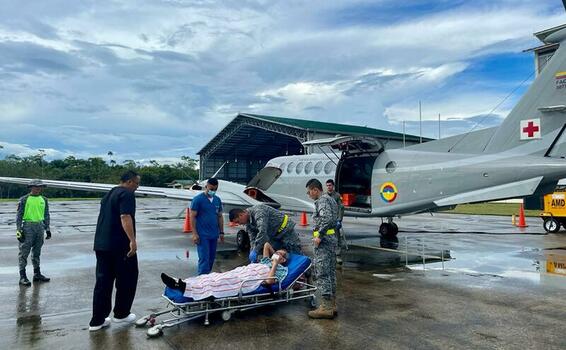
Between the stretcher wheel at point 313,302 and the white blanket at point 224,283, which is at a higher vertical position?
the white blanket at point 224,283

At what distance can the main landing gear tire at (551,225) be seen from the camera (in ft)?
54.2

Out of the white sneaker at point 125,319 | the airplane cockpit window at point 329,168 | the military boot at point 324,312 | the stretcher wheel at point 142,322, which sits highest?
the airplane cockpit window at point 329,168

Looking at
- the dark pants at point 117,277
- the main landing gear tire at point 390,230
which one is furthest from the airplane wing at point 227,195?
the dark pants at point 117,277

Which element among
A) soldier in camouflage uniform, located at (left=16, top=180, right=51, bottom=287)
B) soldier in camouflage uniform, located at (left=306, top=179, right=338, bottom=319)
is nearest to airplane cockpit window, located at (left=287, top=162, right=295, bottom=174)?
soldier in camouflage uniform, located at (left=16, top=180, right=51, bottom=287)

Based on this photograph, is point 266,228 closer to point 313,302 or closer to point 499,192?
point 313,302

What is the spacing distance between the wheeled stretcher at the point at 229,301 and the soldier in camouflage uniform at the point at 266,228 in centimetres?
32

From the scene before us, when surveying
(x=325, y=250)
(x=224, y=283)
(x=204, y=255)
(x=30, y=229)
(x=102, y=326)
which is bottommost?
(x=102, y=326)

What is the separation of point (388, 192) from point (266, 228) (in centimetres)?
701

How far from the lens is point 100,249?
5441 millimetres

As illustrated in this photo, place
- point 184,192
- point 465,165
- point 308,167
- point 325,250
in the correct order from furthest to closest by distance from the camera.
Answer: point 184,192, point 308,167, point 465,165, point 325,250

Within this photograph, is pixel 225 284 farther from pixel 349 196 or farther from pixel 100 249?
pixel 349 196

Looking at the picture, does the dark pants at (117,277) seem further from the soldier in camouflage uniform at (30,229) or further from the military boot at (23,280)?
the soldier in camouflage uniform at (30,229)

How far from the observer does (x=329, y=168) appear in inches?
571

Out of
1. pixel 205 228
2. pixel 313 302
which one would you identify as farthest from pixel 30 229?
pixel 313 302
